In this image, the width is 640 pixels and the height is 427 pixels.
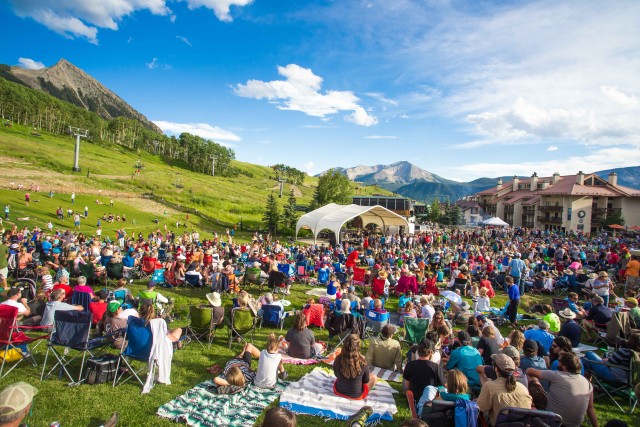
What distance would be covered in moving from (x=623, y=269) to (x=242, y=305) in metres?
17.2

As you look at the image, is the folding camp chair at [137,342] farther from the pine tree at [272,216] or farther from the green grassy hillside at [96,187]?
the pine tree at [272,216]

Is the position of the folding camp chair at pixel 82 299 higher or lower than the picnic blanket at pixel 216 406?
higher

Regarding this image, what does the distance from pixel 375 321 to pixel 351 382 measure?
297cm

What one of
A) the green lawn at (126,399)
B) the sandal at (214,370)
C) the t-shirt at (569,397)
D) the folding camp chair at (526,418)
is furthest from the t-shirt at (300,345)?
the t-shirt at (569,397)

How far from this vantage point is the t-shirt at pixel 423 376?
15.3 ft

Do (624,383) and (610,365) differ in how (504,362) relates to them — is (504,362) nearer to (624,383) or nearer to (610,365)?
(610,365)

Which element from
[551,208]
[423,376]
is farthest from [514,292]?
[551,208]

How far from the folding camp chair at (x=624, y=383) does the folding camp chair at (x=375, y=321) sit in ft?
12.0

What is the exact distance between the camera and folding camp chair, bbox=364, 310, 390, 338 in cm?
784

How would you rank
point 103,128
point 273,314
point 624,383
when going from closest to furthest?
point 624,383, point 273,314, point 103,128

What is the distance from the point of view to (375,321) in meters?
7.93

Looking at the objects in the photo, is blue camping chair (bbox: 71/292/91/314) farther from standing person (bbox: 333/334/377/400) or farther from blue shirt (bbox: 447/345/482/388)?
blue shirt (bbox: 447/345/482/388)

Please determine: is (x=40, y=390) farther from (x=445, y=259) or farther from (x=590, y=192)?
(x=590, y=192)

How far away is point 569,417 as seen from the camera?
14.2 feet
